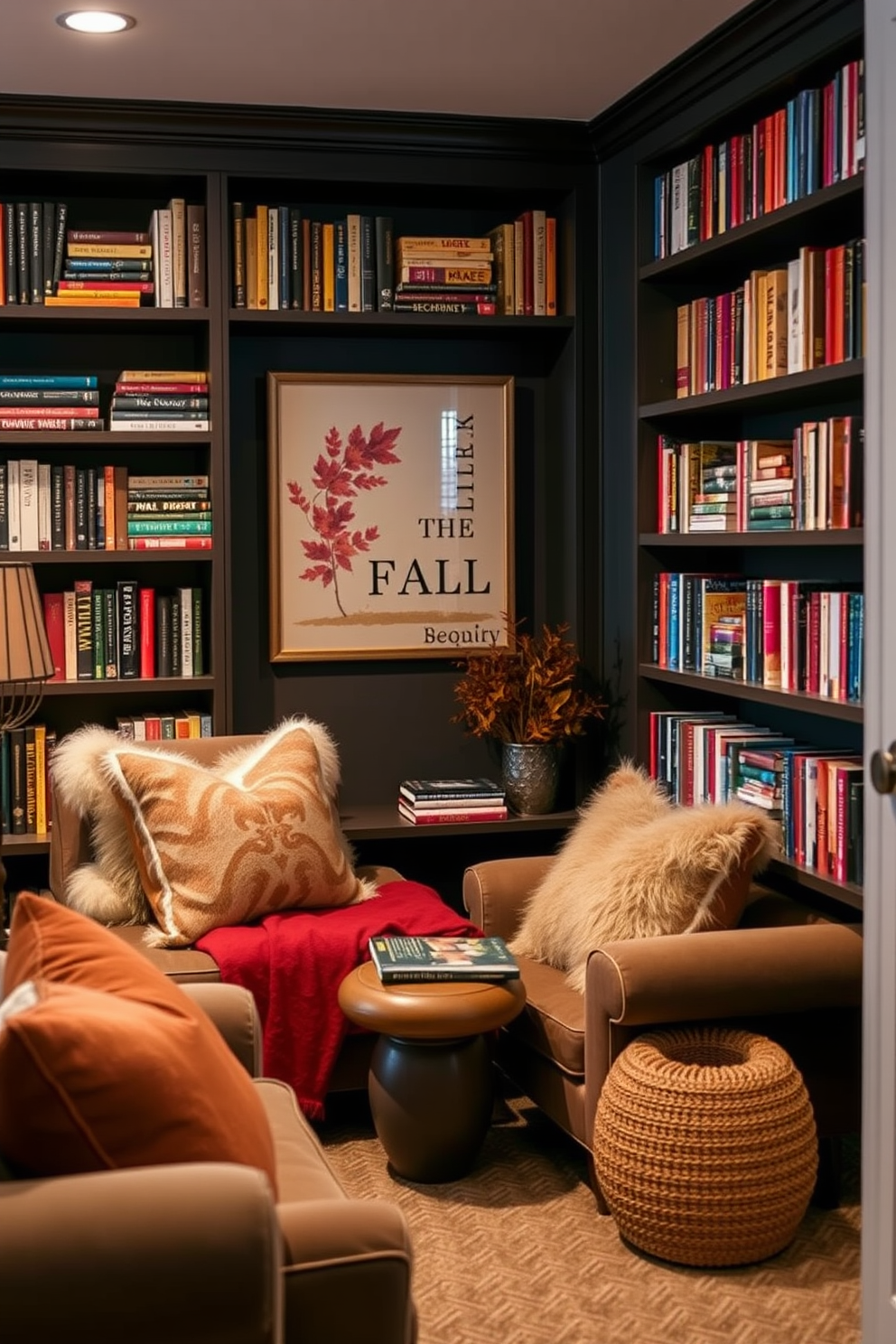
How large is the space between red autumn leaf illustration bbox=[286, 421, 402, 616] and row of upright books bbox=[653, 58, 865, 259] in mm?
985

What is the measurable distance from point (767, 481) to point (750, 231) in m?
0.57

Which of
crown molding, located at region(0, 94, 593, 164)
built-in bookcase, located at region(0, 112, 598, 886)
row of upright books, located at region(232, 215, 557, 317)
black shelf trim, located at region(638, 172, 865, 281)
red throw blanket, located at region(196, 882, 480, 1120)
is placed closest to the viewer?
black shelf trim, located at region(638, 172, 865, 281)

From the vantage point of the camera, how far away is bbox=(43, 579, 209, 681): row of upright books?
4207 millimetres

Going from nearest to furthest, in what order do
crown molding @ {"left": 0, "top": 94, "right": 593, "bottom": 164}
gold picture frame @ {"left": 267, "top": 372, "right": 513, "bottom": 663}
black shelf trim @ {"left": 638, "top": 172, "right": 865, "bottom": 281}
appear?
black shelf trim @ {"left": 638, "top": 172, "right": 865, "bottom": 281} < crown molding @ {"left": 0, "top": 94, "right": 593, "bottom": 164} < gold picture frame @ {"left": 267, "top": 372, "right": 513, "bottom": 663}

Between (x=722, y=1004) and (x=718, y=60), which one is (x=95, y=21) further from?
(x=722, y=1004)

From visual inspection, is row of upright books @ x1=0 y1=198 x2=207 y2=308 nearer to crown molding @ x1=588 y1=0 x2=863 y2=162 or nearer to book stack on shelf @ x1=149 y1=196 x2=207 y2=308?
book stack on shelf @ x1=149 y1=196 x2=207 y2=308

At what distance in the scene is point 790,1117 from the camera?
2.99 m

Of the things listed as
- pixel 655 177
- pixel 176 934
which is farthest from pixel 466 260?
pixel 176 934

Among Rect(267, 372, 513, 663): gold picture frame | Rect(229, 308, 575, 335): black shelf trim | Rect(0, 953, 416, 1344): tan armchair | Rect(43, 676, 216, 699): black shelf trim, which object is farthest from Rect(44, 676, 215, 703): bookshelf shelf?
Rect(0, 953, 416, 1344): tan armchair

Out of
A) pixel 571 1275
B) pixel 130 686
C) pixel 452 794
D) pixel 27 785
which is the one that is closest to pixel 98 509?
pixel 130 686

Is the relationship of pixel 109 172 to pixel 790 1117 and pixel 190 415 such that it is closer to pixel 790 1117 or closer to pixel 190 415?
pixel 190 415

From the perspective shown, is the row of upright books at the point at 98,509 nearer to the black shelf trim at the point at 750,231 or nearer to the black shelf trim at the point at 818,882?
the black shelf trim at the point at 750,231

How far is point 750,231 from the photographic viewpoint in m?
3.51

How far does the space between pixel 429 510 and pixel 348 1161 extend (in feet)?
6.22
